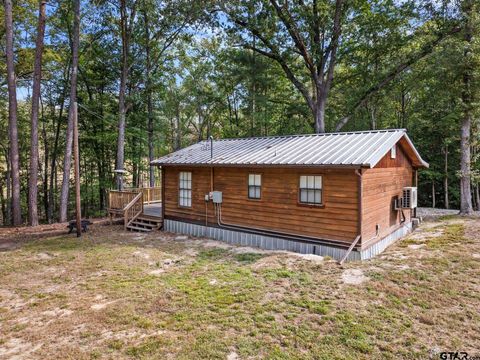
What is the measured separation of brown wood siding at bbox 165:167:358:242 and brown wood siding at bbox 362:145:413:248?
19.7 inches

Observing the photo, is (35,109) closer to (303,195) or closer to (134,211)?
(134,211)

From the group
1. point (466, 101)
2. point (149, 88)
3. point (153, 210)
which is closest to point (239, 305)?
point (153, 210)

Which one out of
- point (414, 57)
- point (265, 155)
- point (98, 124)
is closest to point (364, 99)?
point (414, 57)

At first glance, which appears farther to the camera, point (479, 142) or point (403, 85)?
point (403, 85)

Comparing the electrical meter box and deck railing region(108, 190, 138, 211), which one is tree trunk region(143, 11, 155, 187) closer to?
deck railing region(108, 190, 138, 211)

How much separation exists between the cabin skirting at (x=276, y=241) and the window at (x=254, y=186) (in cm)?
129

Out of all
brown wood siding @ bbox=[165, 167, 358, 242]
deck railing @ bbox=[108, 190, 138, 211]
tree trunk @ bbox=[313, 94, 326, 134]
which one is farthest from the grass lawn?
tree trunk @ bbox=[313, 94, 326, 134]

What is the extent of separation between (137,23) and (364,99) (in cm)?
1379

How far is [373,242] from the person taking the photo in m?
8.26

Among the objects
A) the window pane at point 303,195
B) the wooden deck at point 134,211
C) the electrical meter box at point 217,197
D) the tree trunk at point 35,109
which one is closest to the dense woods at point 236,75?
the tree trunk at point 35,109

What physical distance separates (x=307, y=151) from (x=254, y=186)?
6.70 feet

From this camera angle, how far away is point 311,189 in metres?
8.31

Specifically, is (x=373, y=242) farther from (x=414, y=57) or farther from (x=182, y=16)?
(x=182, y=16)

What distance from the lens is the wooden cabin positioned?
7709 mm
